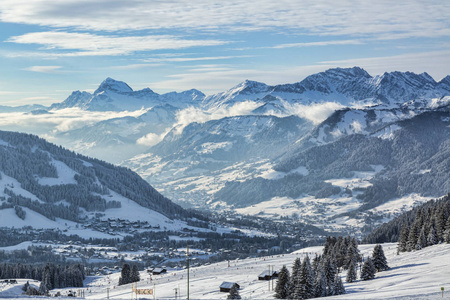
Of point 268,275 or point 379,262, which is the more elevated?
point 379,262

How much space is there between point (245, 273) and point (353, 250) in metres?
35.9

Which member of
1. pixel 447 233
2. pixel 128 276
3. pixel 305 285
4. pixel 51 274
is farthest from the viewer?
pixel 51 274

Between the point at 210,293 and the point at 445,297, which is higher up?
the point at 445,297

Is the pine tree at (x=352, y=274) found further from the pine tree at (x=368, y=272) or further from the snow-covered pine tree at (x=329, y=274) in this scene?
the snow-covered pine tree at (x=329, y=274)

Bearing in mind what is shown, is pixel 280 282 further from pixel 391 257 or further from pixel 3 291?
pixel 3 291

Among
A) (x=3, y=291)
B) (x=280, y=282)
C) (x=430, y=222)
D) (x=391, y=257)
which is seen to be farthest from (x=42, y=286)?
(x=430, y=222)

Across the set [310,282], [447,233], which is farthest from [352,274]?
[447,233]

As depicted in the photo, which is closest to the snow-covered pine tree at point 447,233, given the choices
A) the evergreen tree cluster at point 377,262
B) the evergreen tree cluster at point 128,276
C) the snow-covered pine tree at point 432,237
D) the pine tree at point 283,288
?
the snow-covered pine tree at point 432,237

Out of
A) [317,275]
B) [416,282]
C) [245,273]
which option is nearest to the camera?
[416,282]

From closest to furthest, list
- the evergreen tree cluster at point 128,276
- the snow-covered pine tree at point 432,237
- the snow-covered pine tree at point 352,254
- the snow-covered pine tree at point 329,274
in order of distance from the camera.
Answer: the snow-covered pine tree at point 329,274 → the snow-covered pine tree at point 352,254 → the snow-covered pine tree at point 432,237 → the evergreen tree cluster at point 128,276

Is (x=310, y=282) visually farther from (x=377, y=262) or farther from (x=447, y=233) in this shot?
(x=447, y=233)

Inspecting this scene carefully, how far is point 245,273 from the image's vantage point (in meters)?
147

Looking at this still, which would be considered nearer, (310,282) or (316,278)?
(310,282)

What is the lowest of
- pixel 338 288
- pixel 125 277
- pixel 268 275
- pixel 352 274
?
pixel 125 277
